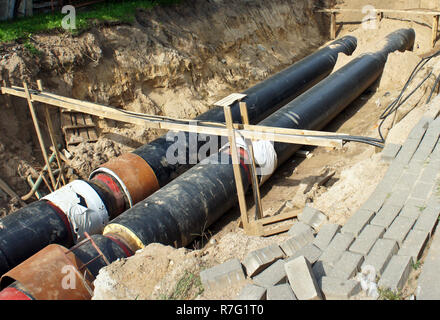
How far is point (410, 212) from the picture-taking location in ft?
14.6

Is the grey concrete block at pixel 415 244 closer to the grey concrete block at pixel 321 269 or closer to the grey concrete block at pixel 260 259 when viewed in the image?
the grey concrete block at pixel 321 269

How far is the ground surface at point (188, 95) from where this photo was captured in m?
4.53

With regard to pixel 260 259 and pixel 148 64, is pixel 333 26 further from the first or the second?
pixel 260 259

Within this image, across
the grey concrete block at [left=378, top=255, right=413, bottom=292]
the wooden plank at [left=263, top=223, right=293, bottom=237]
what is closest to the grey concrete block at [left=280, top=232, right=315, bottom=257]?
the grey concrete block at [left=378, top=255, right=413, bottom=292]

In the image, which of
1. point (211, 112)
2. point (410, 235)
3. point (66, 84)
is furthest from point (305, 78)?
point (410, 235)

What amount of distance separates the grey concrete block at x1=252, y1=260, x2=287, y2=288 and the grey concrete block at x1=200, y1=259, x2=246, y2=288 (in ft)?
0.54

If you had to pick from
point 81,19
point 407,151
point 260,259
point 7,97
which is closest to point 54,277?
point 260,259

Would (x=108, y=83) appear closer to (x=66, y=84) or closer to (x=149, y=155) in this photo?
(x=66, y=84)

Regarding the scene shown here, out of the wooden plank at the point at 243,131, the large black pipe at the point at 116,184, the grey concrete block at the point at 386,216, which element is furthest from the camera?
the large black pipe at the point at 116,184

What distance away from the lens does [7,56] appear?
9180 mm

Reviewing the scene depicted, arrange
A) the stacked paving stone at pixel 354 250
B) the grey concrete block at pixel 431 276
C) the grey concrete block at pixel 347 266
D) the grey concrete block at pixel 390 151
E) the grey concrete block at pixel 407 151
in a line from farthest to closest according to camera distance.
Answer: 1. the grey concrete block at pixel 390 151
2. the grey concrete block at pixel 407 151
3. the grey concrete block at pixel 347 266
4. the stacked paving stone at pixel 354 250
5. the grey concrete block at pixel 431 276

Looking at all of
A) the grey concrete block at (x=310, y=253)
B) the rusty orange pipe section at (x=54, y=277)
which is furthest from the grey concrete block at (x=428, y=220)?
the rusty orange pipe section at (x=54, y=277)

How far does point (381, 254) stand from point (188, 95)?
890 cm

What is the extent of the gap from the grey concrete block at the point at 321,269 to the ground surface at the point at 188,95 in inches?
39.1
